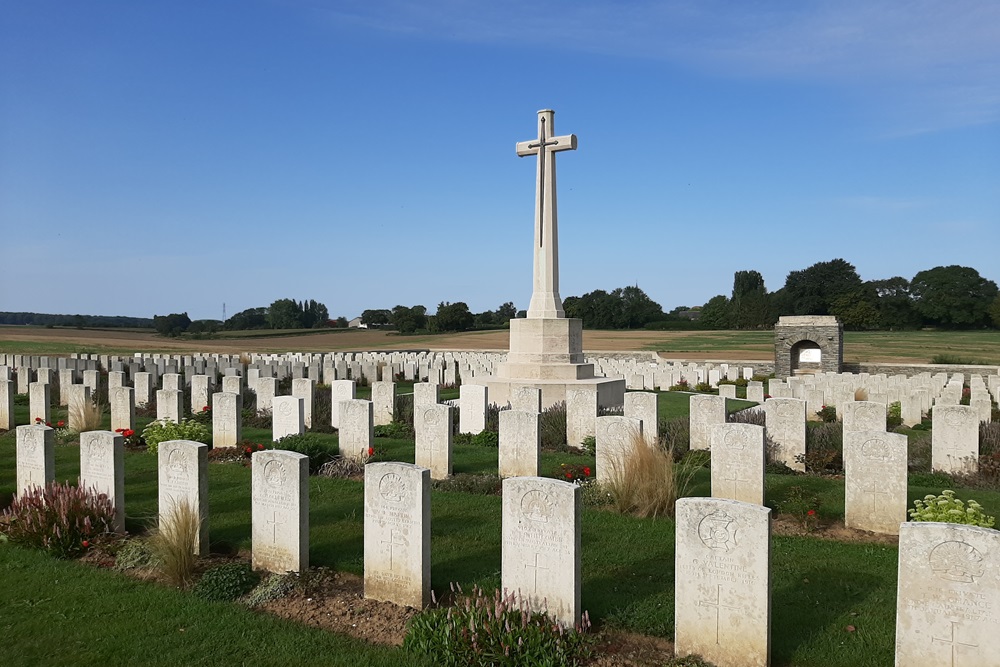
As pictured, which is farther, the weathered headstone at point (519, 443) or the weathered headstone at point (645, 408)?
the weathered headstone at point (645, 408)

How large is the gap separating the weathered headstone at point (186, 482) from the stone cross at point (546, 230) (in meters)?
11.1

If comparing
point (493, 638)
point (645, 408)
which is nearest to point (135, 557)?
point (493, 638)

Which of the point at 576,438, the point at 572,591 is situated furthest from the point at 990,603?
the point at 576,438

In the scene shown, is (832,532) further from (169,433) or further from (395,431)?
(169,433)

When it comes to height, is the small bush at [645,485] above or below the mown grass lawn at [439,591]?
above

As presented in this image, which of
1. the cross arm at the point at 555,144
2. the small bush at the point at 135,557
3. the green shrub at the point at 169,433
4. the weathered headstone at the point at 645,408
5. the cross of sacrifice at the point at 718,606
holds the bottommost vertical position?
the small bush at the point at 135,557

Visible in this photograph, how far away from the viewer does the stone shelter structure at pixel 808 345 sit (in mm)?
26297

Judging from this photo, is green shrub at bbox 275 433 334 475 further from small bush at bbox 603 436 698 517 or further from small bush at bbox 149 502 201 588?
small bush at bbox 603 436 698 517

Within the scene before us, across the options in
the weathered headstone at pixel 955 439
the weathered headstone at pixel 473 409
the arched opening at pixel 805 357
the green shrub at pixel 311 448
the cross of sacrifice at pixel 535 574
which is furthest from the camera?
the arched opening at pixel 805 357

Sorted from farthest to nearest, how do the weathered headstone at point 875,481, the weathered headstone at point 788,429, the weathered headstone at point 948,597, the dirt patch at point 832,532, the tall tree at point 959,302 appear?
the tall tree at point 959,302, the weathered headstone at point 788,429, the weathered headstone at point 875,481, the dirt patch at point 832,532, the weathered headstone at point 948,597

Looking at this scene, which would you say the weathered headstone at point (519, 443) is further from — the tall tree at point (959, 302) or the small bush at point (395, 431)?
the tall tree at point (959, 302)

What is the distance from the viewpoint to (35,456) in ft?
24.3

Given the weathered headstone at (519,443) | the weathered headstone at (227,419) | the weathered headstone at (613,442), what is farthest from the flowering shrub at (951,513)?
the weathered headstone at (227,419)

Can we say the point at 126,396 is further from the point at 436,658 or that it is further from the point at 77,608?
the point at 436,658
